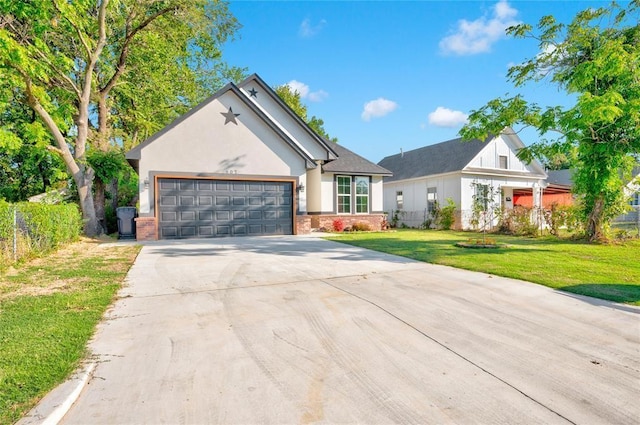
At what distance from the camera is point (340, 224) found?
18156 millimetres

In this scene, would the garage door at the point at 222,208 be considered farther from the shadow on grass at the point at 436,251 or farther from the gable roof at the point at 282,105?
the shadow on grass at the point at 436,251

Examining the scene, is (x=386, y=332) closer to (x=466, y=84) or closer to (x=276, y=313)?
(x=276, y=313)

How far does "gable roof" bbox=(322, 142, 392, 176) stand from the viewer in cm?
1844

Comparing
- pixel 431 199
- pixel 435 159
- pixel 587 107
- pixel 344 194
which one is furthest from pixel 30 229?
pixel 435 159

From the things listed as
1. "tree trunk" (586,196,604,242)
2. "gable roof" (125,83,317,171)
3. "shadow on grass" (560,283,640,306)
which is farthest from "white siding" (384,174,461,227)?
"shadow on grass" (560,283,640,306)

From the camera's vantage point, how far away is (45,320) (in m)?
4.17

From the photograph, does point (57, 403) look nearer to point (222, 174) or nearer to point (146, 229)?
point (146, 229)

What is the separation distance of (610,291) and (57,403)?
7424 mm

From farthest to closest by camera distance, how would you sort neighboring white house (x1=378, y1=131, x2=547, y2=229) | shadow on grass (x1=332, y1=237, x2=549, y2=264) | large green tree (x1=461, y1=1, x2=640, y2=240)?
neighboring white house (x1=378, y1=131, x2=547, y2=229), large green tree (x1=461, y1=1, x2=640, y2=240), shadow on grass (x1=332, y1=237, x2=549, y2=264)

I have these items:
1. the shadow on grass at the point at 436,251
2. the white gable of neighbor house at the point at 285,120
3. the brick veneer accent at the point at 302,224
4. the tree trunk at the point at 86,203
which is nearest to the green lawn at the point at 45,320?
the shadow on grass at the point at 436,251

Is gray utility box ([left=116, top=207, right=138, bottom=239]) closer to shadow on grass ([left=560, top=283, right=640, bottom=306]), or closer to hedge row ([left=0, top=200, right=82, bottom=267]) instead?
hedge row ([left=0, top=200, right=82, bottom=267])

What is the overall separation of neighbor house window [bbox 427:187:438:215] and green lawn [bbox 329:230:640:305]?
10.6 m

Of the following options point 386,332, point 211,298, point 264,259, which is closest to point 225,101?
point 264,259

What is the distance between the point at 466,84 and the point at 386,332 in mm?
14266
